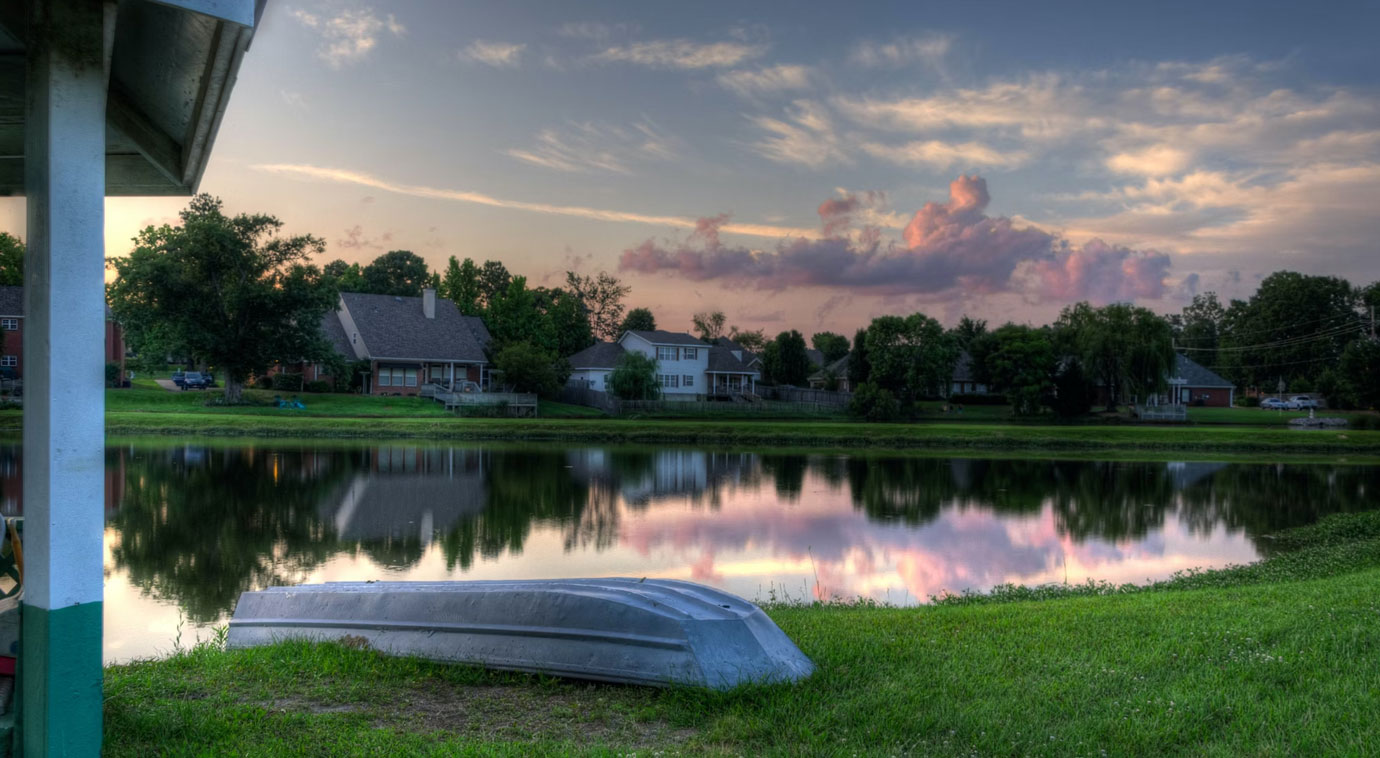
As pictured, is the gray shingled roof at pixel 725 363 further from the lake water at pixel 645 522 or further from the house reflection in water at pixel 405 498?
the house reflection in water at pixel 405 498

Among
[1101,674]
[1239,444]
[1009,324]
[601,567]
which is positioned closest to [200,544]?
[601,567]

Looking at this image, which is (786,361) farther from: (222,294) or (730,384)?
(222,294)

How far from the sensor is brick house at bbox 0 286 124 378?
120 feet

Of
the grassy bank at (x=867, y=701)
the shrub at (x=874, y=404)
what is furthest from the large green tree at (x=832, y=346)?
the grassy bank at (x=867, y=701)

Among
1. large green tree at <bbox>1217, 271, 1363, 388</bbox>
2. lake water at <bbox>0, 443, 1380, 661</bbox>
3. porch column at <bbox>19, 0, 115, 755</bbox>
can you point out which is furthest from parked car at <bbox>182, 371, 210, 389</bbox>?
large green tree at <bbox>1217, 271, 1363, 388</bbox>

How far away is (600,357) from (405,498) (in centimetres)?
4901

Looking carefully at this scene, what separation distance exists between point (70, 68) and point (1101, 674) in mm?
6736

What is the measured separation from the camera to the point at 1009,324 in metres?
67.6

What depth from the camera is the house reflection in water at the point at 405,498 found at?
57.2 ft

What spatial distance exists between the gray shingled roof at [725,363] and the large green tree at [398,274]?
4001 cm

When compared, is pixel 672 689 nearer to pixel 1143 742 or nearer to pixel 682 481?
pixel 1143 742

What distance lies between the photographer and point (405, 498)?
22203 mm

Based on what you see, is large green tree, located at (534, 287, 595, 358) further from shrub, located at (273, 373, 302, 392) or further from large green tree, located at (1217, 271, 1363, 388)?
large green tree, located at (1217, 271, 1363, 388)

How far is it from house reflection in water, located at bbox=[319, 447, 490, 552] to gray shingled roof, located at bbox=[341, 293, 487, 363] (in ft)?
89.3
